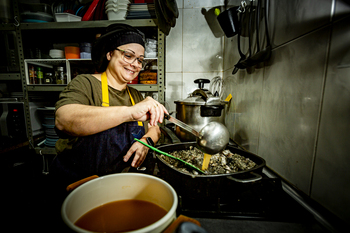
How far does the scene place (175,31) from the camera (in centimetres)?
170

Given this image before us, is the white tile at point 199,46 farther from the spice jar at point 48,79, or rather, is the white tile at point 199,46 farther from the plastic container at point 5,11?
the plastic container at point 5,11

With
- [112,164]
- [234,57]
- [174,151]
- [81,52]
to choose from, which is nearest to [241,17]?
[234,57]

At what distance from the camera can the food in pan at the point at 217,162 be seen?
0.52m

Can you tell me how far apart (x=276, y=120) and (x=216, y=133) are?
1.05ft

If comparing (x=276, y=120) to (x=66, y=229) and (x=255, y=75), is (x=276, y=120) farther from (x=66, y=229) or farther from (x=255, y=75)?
(x=66, y=229)

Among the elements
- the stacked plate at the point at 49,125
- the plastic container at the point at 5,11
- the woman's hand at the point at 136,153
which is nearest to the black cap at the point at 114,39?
the woman's hand at the point at 136,153

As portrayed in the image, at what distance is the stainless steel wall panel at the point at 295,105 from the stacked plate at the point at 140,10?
1.34 m

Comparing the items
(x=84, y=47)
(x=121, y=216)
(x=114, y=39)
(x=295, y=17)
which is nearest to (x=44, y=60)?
(x=84, y=47)

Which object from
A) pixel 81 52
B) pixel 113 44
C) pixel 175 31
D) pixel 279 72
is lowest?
pixel 279 72

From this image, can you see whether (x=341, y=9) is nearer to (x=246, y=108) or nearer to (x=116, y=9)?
(x=246, y=108)

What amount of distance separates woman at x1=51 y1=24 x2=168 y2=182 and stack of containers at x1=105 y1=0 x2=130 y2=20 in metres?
0.61

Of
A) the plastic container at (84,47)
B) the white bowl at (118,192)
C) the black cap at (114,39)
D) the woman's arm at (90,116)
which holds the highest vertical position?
the plastic container at (84,47)

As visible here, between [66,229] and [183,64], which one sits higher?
[183,64]

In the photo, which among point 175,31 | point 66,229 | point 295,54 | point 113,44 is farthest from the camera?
point 175,31
